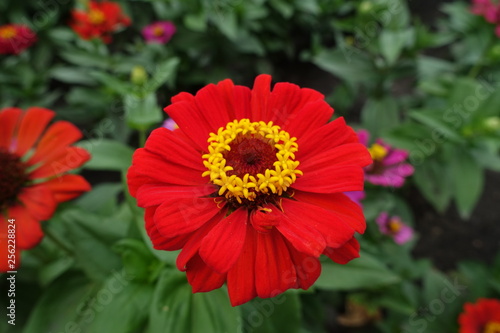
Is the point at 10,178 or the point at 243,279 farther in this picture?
the point at 10,178

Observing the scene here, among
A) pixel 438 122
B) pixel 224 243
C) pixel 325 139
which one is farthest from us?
pixel 438 122

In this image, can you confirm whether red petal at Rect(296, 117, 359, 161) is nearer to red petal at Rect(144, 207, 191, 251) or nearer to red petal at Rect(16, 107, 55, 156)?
red petal at Rect(144, 207, 191, 251)

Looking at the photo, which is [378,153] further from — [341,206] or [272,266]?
[272,266]

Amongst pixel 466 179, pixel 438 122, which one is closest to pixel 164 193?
pixel 438 122

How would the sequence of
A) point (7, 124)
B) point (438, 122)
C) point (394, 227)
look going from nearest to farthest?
point (7, 124), point (438, 122), point (394, 227)

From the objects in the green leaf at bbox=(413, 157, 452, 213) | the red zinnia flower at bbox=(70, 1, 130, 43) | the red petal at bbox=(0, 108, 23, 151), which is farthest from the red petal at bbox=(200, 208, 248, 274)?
the red zinnia flower at bbox=(70, 1, 130, 43)

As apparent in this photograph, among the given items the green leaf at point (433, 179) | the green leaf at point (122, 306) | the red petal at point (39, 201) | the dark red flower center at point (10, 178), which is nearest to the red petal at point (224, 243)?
the green leaf at point (122, 306)

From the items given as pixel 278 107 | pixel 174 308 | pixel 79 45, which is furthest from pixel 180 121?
pixel 79 45
